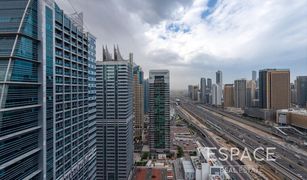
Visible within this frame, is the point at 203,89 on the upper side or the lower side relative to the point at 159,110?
upper

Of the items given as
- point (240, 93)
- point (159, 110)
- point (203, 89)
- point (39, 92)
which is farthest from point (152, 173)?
point (203, 89)

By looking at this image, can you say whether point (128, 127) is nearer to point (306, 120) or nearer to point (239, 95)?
point (306, 120)

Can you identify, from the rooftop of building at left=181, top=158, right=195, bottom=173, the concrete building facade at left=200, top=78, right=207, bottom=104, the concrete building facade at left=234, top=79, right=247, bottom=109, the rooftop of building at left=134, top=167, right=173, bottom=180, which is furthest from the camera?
the concrete building facade at left=200, top=78, right=207, bottom=104

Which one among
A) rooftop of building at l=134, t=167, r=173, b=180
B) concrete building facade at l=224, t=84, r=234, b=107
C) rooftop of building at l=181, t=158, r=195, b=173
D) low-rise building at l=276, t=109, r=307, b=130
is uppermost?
concrete building facade at l=224, t=84, r=234, b=107

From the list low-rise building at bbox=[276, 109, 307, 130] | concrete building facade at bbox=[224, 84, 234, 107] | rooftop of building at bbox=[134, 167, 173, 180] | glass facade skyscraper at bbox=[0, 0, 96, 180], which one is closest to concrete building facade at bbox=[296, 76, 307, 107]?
low-rise building at bbox=[276, 109, 307, 130]

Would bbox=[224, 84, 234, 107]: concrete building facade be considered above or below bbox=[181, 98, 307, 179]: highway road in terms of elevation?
above

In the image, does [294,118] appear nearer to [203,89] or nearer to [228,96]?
[228,96]

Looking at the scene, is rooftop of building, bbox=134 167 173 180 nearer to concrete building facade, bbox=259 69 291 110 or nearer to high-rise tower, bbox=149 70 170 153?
high-rise tower, bbox=149 70 170 153
